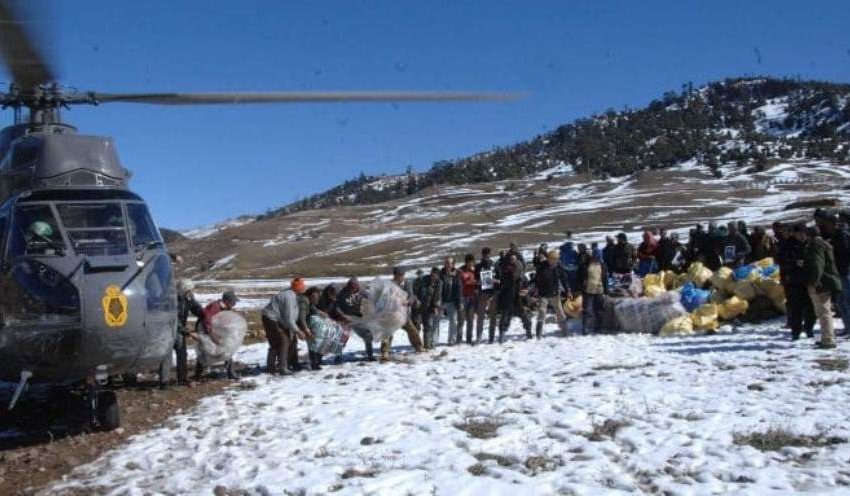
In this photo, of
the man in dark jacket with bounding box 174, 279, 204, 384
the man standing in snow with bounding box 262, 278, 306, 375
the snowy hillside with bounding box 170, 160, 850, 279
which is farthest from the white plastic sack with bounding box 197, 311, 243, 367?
the snowy hillside with bounding box 170, 160, 850, 279

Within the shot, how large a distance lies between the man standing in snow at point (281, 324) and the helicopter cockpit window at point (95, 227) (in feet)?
14.2

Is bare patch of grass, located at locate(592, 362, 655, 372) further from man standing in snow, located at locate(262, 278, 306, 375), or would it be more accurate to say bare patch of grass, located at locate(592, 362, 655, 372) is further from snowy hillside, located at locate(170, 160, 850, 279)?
snowy hillside, located at locate(170, 160, 850, 279)

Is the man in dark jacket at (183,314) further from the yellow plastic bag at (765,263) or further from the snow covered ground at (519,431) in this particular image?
the yellow plastic bag at (765,263)

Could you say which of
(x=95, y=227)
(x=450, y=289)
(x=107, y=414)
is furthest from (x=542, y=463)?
(x=450, y=289)

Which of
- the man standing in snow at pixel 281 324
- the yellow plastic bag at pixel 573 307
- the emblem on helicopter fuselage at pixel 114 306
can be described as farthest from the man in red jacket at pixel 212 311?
the yellow plastic bag at pixel 573 307

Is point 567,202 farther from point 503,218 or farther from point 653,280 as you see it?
point 653,280

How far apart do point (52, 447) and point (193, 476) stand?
2.43 metres

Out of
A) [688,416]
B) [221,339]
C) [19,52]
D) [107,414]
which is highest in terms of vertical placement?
[19,52]

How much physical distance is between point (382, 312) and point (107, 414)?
5.89 meters

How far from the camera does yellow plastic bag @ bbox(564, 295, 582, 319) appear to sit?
17641mm

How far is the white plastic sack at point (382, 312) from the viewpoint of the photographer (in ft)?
46.1

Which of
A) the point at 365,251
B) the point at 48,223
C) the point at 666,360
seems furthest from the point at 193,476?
the point at 365,251

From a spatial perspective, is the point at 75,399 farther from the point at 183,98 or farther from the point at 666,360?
the point at 666,360

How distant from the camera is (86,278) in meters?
7.84
